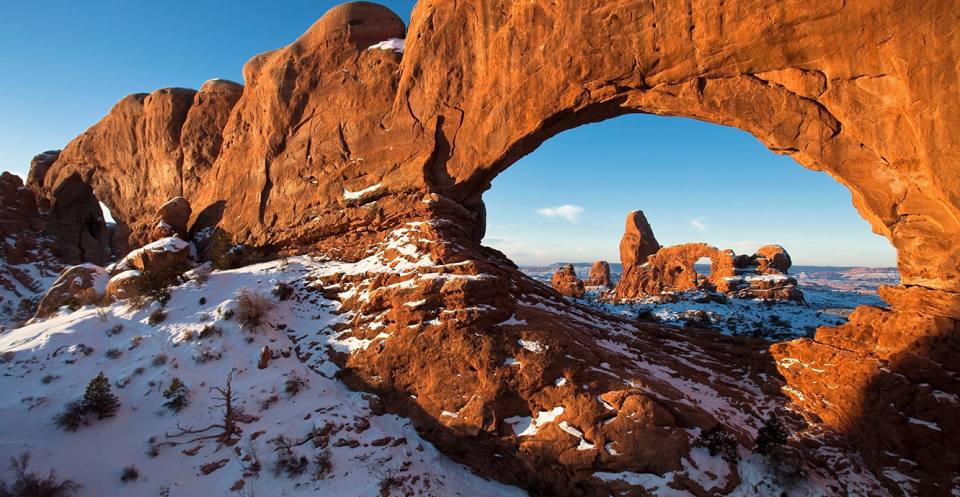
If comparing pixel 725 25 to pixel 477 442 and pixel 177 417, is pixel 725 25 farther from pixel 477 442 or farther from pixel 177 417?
pixel 177 417

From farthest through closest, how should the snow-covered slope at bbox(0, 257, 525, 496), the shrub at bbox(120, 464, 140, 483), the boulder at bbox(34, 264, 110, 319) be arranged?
the boulder at bbox(34, 264, 110, 319) < the snow-covered slope at bbox(0, 257, 525, 496) < the shrub at bbox(120, 464, 140, 483)

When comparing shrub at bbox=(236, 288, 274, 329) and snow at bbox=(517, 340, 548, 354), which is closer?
snow at bbox=(517, 340, 548, 354)

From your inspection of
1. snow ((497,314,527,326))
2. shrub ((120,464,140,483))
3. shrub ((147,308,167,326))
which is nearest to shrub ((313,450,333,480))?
shrub ((120,464,140,483))

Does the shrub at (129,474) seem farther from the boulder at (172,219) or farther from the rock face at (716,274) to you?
the rock face at (716,274)

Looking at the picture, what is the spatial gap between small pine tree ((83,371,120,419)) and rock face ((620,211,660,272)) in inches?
2388

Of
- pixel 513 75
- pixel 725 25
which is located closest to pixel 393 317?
pixel 513 75

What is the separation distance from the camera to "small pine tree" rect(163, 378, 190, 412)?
40.0 feet

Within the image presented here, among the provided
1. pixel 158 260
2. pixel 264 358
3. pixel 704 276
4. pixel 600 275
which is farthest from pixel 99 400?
pixel 600 275

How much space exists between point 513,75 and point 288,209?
1321cm

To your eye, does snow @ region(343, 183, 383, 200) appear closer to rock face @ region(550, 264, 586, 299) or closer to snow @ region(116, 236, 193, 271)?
snow @ region(116, 236, 193, 271)

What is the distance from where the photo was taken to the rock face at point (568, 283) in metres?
50.1

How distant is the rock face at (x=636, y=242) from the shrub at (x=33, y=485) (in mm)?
62139

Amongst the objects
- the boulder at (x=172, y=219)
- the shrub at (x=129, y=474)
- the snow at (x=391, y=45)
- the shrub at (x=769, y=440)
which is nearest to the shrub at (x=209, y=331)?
the shrub at (x=129, y=474)

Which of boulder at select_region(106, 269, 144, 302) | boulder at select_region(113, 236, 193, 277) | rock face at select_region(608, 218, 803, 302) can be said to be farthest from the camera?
rock face at select_region(608, 218, 803, 302)
